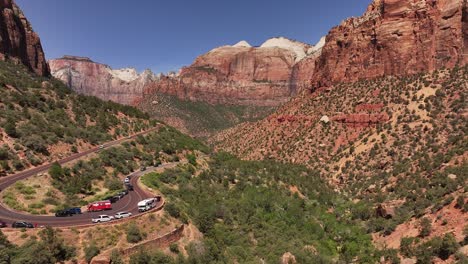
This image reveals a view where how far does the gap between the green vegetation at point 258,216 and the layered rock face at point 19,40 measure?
55715 mm

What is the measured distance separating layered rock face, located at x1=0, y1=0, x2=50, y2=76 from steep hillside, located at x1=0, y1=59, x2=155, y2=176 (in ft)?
20.2

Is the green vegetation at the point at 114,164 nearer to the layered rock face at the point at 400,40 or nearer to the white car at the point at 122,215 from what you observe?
the white car at the point at 122,215

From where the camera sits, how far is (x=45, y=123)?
169 ft

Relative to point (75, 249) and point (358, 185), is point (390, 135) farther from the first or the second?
point (75, 249)

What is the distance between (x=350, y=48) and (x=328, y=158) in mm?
36852

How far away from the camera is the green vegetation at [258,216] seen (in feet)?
115

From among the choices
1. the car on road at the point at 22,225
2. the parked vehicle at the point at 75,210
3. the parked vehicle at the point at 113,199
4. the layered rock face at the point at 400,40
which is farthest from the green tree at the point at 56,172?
the layered rock face at the point at 400,40

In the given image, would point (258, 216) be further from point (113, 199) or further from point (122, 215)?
point (122, 215)

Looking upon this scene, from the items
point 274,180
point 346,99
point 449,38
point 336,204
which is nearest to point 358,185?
point 336,204

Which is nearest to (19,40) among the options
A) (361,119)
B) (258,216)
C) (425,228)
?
(258,216)

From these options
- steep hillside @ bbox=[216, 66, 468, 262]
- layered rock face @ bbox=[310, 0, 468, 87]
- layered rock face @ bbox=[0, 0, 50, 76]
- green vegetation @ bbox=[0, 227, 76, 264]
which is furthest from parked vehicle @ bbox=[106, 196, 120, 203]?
layered rock face @ bbox=[310, 0, 468, 87]

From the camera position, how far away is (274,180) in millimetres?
62625

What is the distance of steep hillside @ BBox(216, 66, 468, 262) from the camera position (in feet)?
151

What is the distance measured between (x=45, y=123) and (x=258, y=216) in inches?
1296
